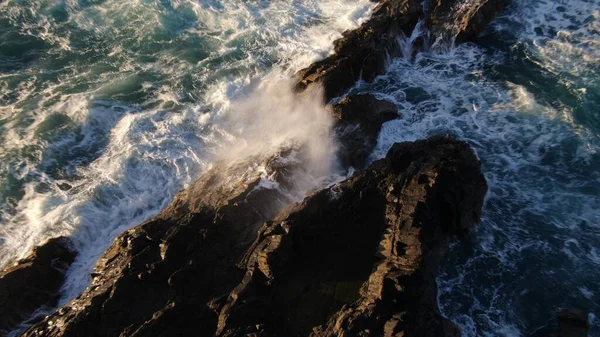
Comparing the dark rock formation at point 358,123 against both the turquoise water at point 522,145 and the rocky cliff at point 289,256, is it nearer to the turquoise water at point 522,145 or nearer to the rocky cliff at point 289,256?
the rocky cliff at point 289,256

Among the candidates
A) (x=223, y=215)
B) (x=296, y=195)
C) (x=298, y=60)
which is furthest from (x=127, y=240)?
(x=298, y=60)

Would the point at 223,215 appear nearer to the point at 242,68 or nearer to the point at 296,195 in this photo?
the point at 296,195

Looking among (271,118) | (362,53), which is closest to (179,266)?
(271,118)

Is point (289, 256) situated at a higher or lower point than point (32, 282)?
higher

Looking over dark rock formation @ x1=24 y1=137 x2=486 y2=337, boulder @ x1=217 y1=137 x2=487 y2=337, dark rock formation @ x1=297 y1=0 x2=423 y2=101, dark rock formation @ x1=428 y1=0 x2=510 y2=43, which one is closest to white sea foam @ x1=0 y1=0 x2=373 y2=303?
dark rock formation @ x1=297 y1=0 x2=423 y2=101

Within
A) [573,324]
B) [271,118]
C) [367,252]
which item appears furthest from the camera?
[271,118]

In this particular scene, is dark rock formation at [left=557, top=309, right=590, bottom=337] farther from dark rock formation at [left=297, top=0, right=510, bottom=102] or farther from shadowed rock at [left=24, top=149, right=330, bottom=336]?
dark rock formation at [left=297, top=0, right=510, bottom=102]

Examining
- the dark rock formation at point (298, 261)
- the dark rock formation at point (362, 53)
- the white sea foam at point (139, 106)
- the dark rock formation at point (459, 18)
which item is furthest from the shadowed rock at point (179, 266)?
the dark rock formation at point (459, 18)

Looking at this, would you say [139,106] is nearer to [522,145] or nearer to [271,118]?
[271,118]

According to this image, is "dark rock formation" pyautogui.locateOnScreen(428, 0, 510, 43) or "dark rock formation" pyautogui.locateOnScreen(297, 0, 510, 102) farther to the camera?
"dark rock formation" pyautogui.locateOnScreen(428, 0, 510, 43)
